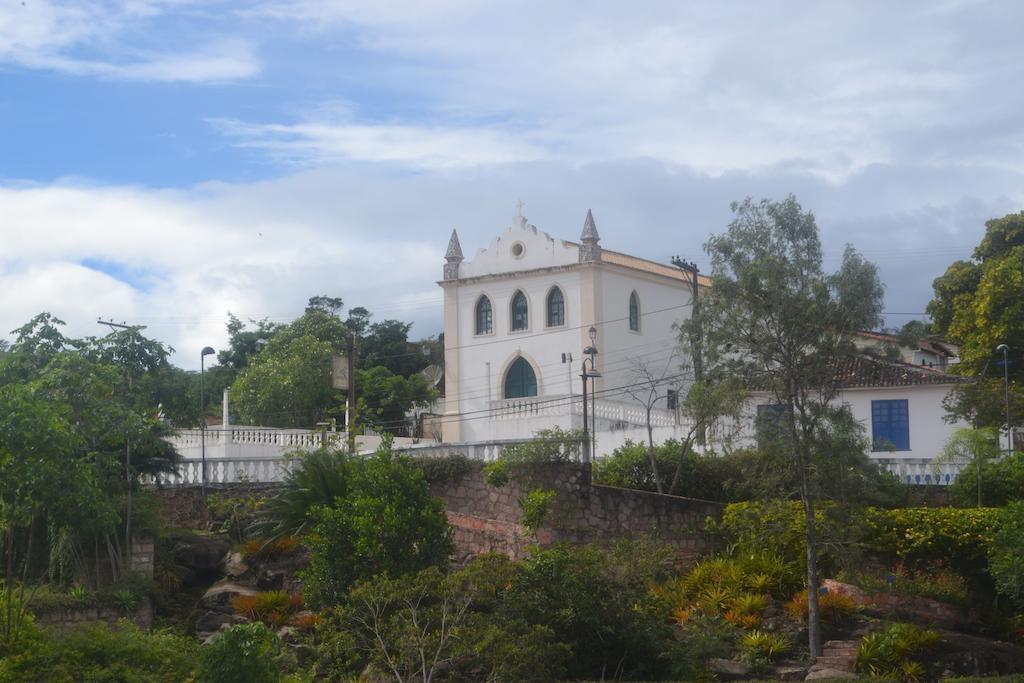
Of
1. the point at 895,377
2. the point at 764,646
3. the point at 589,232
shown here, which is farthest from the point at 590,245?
the point at 764,646

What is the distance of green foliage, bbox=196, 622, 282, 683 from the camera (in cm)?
1508

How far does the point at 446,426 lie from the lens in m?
47.5

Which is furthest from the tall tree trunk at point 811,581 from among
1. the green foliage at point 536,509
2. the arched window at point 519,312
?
the arched window at point 519,312

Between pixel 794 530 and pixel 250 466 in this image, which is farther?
pixel 250 466

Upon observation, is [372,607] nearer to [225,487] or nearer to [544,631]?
[544,631]

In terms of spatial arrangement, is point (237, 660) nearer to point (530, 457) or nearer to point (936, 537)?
point (530, 457)

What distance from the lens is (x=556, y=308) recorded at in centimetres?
4766

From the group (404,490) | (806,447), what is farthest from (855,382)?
(404,490)

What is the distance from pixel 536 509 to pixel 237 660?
9272 mm

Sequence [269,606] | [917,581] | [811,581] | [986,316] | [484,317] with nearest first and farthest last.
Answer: [811,581]
[269,606]
[917,581]
[986,316]
[484,317]

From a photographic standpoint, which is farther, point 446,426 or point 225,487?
point 446,426

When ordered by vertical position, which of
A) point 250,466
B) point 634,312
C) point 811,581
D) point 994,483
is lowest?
point 811,581

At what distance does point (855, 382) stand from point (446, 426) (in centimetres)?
A: 1679

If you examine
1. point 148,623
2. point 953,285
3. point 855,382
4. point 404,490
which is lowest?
point 148,623
